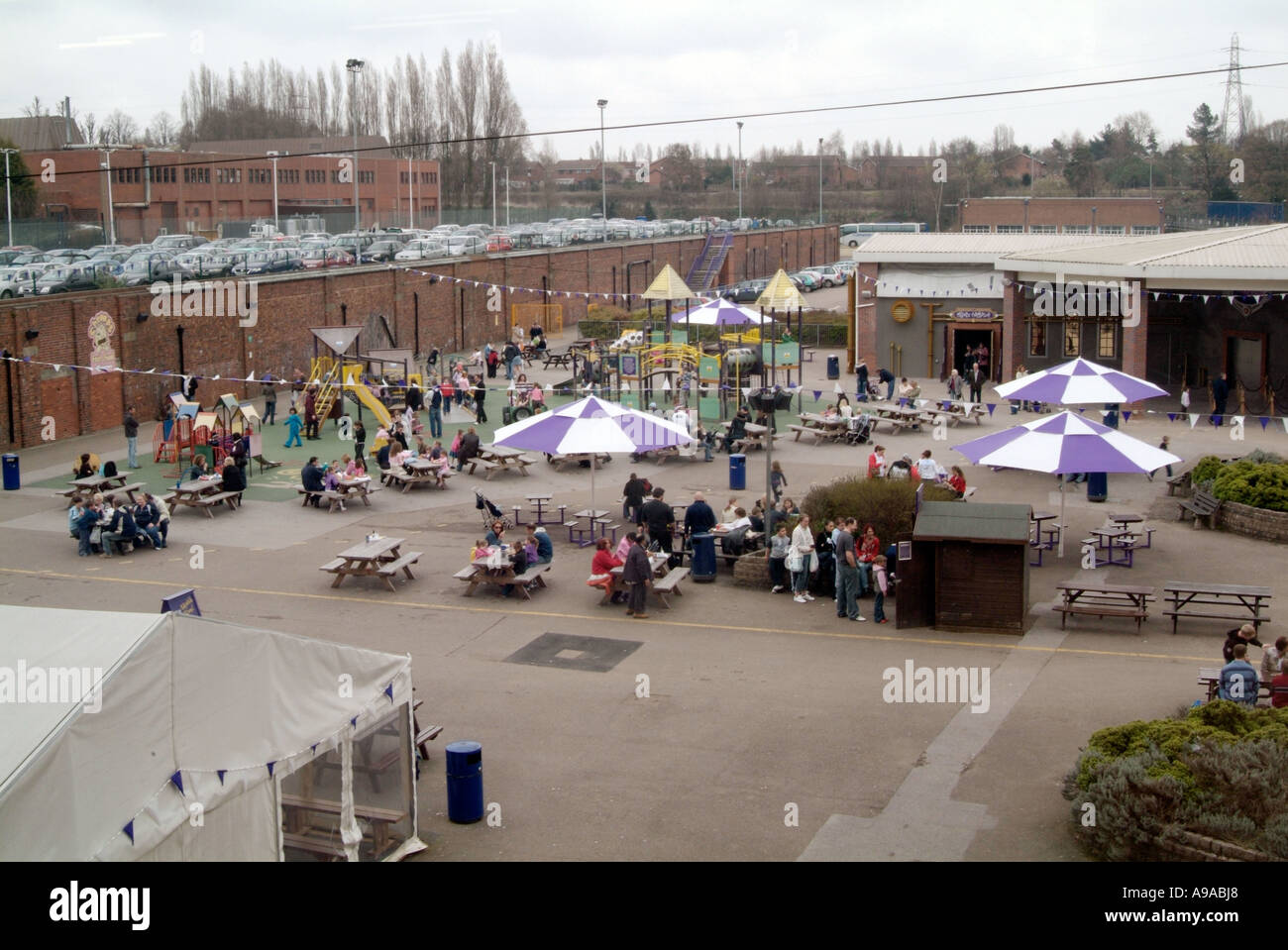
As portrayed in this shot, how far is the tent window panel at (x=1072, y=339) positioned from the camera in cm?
3966

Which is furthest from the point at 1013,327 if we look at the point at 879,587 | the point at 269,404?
the point at 879,587

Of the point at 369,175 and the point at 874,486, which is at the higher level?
the point at 369,175

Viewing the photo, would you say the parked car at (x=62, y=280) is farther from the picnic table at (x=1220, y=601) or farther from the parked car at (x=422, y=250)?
the picnic table at (x=1220, y=601)

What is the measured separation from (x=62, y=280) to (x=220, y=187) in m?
46.4

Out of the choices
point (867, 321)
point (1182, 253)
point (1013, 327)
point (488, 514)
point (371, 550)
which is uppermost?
point (1182, 253)

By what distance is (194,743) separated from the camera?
8.84m

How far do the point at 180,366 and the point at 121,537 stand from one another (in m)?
15.3

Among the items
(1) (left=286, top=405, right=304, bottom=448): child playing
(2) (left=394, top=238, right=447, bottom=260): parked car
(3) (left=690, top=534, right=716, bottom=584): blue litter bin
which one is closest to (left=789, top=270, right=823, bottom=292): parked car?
(2) (left=394, top=238, right=447, bottom=260): parked car

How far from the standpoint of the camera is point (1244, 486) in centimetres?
2158

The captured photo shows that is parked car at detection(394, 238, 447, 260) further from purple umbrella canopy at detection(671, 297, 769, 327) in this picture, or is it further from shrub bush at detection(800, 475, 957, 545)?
shrub bush at detection(800, 475, 957, 545)

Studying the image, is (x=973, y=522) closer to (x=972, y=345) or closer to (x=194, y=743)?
(x=194, y=743)
